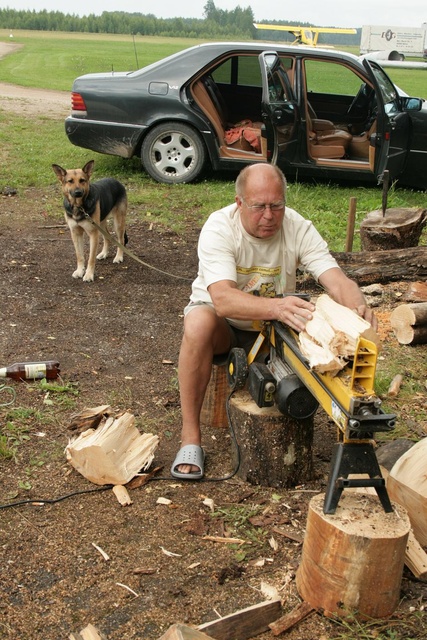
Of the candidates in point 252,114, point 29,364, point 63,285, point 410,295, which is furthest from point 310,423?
point 252,114

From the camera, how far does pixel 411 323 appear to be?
5.77 meters

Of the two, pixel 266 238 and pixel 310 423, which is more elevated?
pixel 266 238

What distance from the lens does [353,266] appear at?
7.02 metres

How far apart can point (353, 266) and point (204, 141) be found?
4106 millimetres

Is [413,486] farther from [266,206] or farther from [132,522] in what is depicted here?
[266,206]

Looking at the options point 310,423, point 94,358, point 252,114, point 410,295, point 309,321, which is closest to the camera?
point 309,321

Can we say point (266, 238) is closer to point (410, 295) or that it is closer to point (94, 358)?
point (94, 358)

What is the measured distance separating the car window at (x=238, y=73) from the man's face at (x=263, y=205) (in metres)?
8.22

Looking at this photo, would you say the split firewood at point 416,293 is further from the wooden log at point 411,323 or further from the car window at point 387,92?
the car window at point 387,92

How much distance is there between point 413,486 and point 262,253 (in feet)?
4.65

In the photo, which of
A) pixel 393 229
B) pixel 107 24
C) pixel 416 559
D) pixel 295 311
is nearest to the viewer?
pixel 416 559

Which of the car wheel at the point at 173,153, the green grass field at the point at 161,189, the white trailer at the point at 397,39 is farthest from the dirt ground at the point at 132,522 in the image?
the white trailer at the point at 397,39

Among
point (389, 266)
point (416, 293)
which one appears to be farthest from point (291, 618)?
point (389, 266)

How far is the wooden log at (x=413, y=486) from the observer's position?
3314 mm
